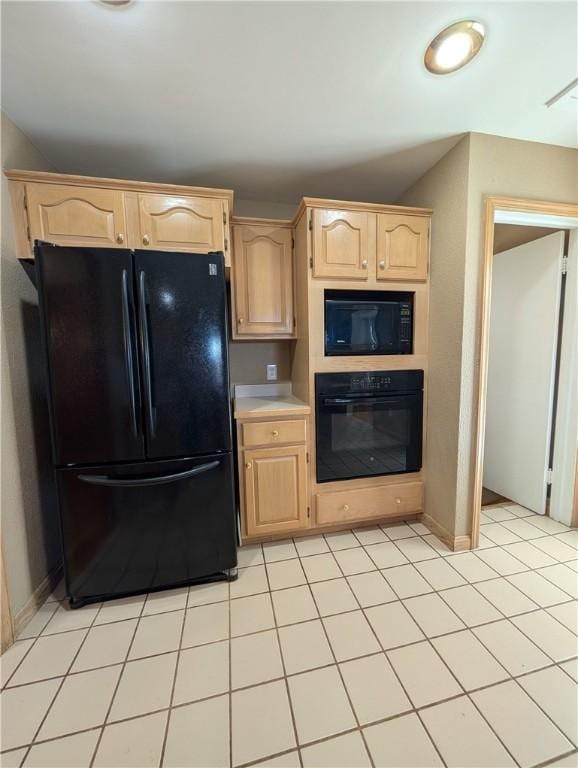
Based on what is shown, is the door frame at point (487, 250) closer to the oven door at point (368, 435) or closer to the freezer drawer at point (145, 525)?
the oven door at point (368, 435)

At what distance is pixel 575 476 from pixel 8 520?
3.34 meters

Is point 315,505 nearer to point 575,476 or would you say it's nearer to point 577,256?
point 575,476

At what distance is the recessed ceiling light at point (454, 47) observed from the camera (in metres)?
1.10

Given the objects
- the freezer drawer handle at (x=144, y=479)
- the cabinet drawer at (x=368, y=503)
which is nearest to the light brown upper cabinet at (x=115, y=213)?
the freezer drawer handle at (x=144, y=479)

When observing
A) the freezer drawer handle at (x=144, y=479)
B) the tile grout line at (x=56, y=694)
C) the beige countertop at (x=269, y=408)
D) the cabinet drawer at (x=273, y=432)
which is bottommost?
the tile grout line at (x=56, y=694)

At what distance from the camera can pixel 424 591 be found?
1.56 m

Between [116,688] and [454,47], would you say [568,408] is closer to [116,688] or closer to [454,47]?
[454,47]

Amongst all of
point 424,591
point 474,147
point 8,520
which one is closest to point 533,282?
point 474,147

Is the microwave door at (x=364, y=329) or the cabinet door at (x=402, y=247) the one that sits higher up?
the cabinet door at (x=402, y=247)

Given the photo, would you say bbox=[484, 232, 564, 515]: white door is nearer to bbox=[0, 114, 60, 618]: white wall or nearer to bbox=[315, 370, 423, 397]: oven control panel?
bbox=[315, 370, 423, 397]: oven control panel

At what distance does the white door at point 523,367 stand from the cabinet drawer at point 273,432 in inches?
69.9

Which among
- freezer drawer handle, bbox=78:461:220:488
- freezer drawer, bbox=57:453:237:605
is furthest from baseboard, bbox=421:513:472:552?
freezer drawer handle, bbox=78:461:220:488

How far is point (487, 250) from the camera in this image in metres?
1.69

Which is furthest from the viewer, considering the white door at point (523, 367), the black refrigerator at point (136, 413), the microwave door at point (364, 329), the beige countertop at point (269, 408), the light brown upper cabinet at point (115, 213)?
the white door at point (523, 367)
